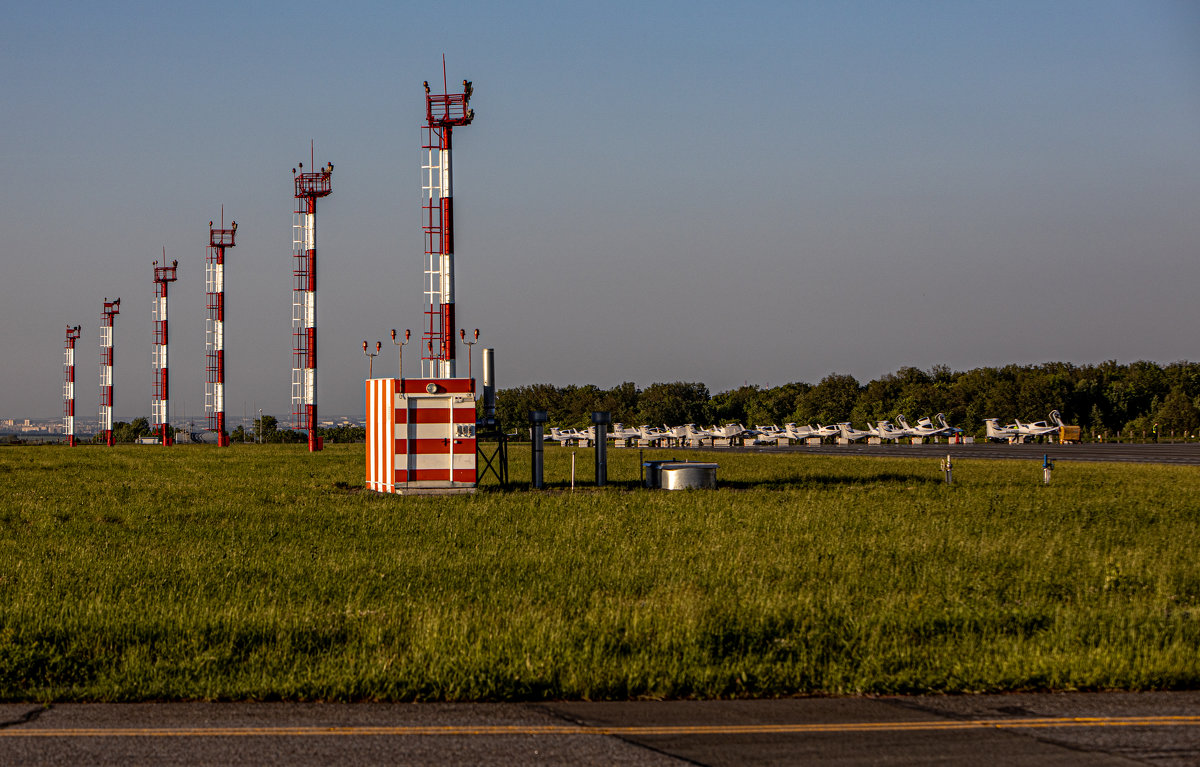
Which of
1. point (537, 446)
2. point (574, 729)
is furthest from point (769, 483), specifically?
point (574, 729)

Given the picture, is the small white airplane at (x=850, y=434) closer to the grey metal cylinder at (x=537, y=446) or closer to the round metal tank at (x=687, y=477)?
the round metal tank at (x=687, y=477)

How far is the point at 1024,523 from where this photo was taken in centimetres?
1934

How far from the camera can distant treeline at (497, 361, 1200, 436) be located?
115000mm

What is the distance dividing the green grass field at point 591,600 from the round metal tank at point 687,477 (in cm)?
437

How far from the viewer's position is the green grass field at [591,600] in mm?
8602

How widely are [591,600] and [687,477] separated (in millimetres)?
16490

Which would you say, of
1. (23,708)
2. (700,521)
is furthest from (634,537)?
(23,708)

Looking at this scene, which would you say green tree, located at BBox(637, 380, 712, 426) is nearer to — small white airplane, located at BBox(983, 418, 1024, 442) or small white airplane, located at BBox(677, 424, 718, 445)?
small white airplane, located at BBox(677, 424, 718, 445)

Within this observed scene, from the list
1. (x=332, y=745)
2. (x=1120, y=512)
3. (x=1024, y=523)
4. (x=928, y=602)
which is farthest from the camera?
(x=1120, y=512)

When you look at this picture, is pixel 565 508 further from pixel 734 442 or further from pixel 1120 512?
pixel 734 442

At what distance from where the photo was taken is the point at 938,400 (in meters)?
126

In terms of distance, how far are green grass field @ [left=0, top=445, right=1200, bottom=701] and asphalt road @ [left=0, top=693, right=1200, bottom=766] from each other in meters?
0.40

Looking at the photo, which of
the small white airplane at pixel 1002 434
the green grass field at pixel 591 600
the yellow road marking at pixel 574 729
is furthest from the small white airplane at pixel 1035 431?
the yellow road marking at pixel 574 729

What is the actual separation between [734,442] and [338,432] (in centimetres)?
4704
